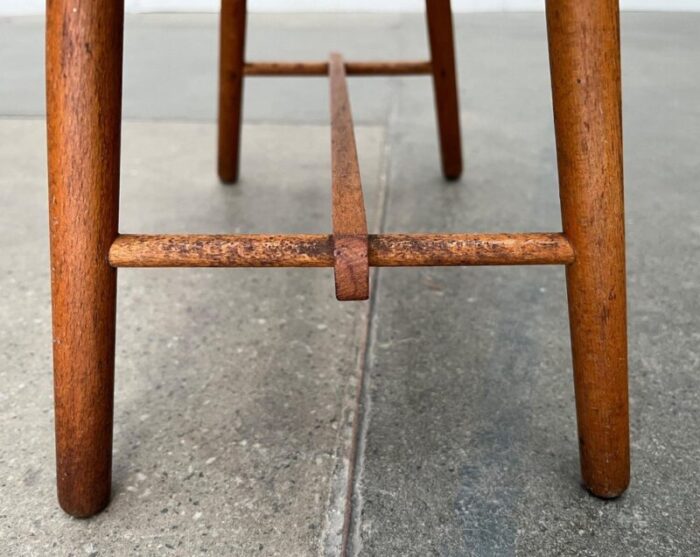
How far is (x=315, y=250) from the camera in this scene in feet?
2.11

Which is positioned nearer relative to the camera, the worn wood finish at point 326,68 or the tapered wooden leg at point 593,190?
the tapered wooden leg at point 593,190

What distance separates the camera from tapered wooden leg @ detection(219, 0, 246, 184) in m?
1.26

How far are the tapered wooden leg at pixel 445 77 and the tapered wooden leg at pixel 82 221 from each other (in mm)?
751

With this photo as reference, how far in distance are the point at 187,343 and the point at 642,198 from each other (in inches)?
35.1

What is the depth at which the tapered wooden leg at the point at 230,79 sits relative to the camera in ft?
4.12

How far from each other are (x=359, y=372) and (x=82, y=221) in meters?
0.38

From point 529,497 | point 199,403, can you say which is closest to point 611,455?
point 529,497

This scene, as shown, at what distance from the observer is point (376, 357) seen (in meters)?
0.93

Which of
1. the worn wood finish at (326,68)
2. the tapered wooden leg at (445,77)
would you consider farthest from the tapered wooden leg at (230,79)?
the tapered wooden leg at (445,77)

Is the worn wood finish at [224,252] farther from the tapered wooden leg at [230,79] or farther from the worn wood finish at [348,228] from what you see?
the tapered wooden leg at [230,79]

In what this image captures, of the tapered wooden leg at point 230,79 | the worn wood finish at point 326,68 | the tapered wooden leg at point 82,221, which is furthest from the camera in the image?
the worn wood finish at point 326,68

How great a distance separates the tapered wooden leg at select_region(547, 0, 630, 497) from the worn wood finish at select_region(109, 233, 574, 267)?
1.0 inches

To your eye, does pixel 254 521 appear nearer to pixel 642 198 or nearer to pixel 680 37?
pixel 642 198

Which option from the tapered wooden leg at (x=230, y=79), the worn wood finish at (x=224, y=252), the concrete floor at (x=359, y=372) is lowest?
the concrete floor at (x=359, y=372)
